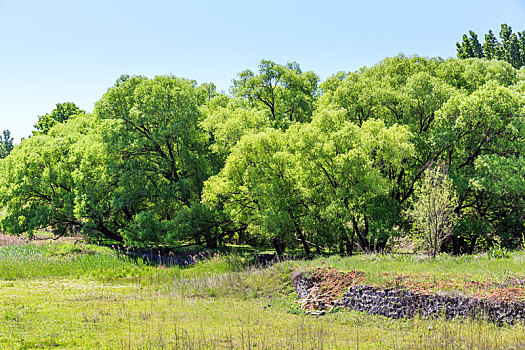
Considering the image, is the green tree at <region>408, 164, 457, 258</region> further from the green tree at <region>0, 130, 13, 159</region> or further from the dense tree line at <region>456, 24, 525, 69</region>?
the green tree at <region>0, 130, 13, 159</region>

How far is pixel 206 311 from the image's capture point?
15.8 metres

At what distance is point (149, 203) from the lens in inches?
1417

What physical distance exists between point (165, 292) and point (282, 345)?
34.0 feet

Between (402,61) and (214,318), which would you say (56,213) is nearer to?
(214,318)

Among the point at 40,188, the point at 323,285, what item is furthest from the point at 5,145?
the point at 323,285

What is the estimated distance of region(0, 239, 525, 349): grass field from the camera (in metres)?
11.2

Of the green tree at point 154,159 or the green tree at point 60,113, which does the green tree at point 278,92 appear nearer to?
the green tree at point 154,159

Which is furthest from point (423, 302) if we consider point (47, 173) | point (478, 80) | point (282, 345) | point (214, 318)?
point (47, 173)

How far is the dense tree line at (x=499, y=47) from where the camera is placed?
6656 cm

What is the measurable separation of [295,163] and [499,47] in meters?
60.1

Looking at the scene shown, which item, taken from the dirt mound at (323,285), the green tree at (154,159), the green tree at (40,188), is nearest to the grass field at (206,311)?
the dirt mound at (323,285)

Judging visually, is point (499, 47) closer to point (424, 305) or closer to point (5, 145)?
point (424, 305)

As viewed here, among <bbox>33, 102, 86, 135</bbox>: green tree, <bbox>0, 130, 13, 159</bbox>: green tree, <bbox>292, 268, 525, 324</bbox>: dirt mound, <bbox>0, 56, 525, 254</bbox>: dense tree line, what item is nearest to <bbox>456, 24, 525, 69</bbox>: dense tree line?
<bbox>0, 56, 525, 254</bbox>: dense tree line

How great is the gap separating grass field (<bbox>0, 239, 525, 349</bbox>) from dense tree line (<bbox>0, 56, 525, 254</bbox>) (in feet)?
16.4
